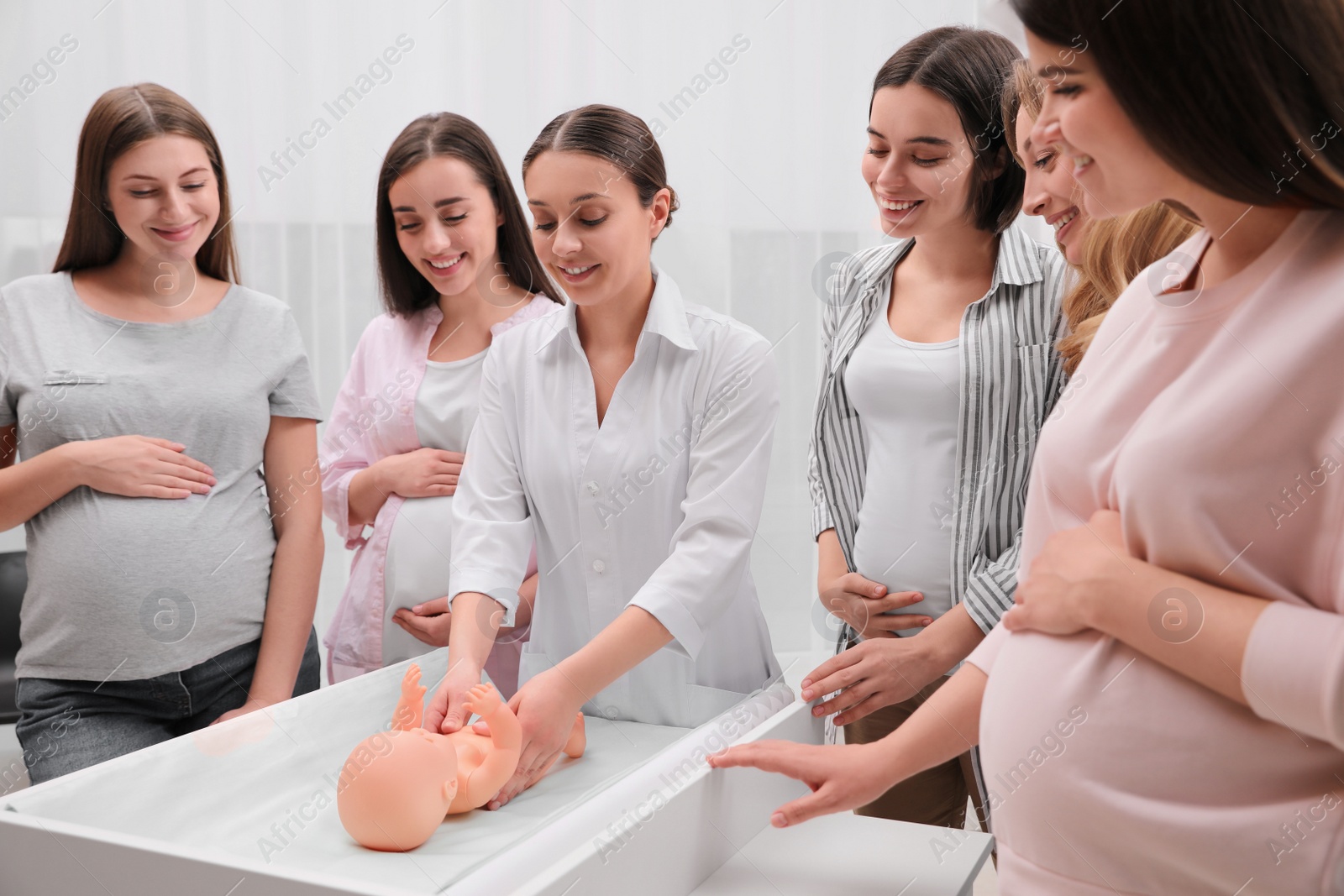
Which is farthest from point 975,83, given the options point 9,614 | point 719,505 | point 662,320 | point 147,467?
point 9,614

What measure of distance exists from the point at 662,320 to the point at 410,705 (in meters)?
0.65

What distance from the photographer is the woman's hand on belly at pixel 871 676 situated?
1386mm

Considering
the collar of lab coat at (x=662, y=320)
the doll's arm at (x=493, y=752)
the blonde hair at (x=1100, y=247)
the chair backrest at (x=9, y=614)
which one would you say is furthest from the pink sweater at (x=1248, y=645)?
the chair backrest at (x=9, y=614)

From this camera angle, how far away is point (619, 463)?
152cm

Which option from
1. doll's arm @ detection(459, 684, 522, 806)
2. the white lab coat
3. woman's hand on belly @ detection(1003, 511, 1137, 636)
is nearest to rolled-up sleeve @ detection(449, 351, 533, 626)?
the white lab coat

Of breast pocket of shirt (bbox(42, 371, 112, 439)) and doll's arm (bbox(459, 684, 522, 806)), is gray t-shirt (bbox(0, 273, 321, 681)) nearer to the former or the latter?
breast pocket of shirt (bbox(42, 371, 112, 439))

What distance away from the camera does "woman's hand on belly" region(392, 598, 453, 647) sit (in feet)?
5.94

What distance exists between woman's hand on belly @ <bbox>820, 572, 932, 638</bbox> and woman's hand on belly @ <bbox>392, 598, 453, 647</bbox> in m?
0.69

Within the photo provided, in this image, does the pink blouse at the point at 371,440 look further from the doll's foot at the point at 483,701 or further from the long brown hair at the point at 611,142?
the doll's foot at the point at 483,701

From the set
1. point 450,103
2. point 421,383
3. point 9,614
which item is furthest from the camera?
point 450,103

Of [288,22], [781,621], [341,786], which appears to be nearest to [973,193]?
[341,786]

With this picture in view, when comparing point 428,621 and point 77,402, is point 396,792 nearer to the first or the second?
point 428,621

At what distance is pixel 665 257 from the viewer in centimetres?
317

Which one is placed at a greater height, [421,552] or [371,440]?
[371,440]
